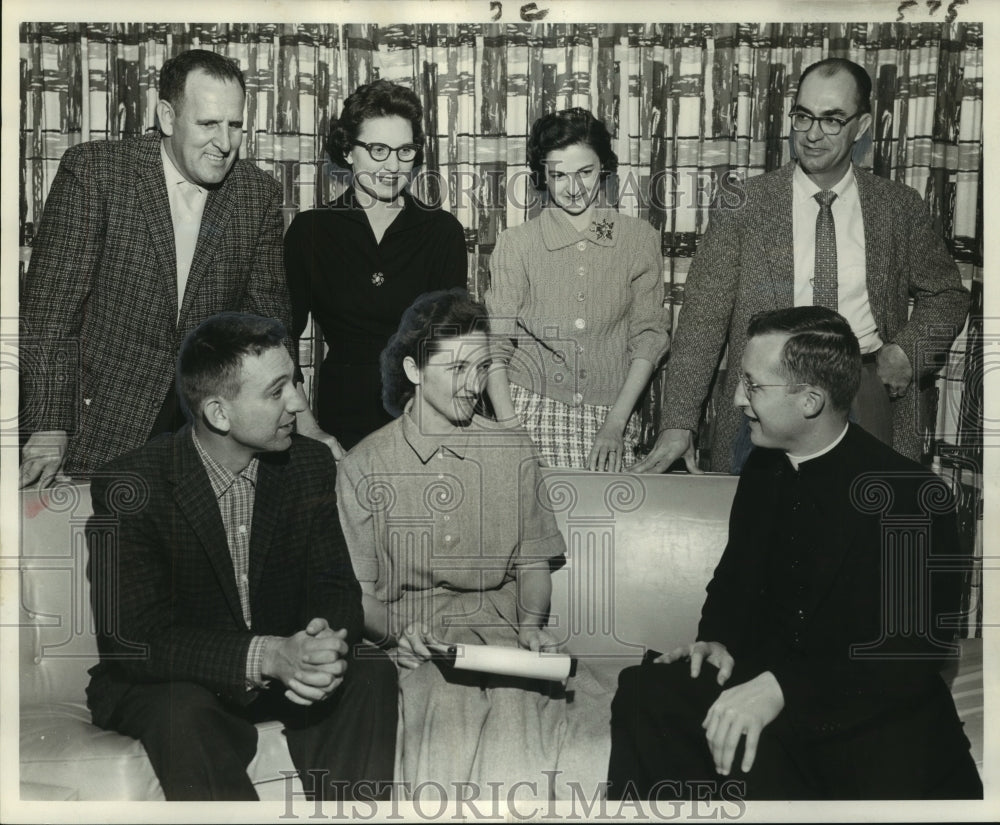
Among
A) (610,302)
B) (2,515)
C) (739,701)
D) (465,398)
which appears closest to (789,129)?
(610,302)

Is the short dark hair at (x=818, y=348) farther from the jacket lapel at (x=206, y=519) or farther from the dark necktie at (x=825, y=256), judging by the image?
the jacket lapel at (x=206, y=519)

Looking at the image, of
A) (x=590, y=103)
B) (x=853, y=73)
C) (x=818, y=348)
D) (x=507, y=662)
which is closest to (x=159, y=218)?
(x=590, y=103)

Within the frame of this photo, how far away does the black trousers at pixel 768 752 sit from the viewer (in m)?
2.92

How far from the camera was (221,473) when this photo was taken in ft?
9.66

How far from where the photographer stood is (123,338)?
10.5 ft

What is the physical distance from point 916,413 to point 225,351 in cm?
200

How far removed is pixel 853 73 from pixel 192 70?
193 centimetres

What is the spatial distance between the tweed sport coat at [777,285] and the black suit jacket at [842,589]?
229 millimetres

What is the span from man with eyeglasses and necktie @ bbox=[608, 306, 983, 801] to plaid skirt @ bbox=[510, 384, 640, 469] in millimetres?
441

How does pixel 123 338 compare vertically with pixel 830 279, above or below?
below

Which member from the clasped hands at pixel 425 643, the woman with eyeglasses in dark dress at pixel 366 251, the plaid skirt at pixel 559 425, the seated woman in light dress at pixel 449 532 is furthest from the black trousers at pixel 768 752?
the woman with eyeglasses in dark dress at pixel 366 251

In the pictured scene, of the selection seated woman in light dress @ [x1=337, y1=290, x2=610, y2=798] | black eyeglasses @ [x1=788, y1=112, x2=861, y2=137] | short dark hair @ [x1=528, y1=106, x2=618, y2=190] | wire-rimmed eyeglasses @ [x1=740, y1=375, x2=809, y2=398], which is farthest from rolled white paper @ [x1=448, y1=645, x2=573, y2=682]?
black eyeglasses @ [x1=788, y1=112, x2=861, y2=137]

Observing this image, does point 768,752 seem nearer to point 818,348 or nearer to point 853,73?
point 818,348

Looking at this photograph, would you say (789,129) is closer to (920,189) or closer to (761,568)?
(920,189)
